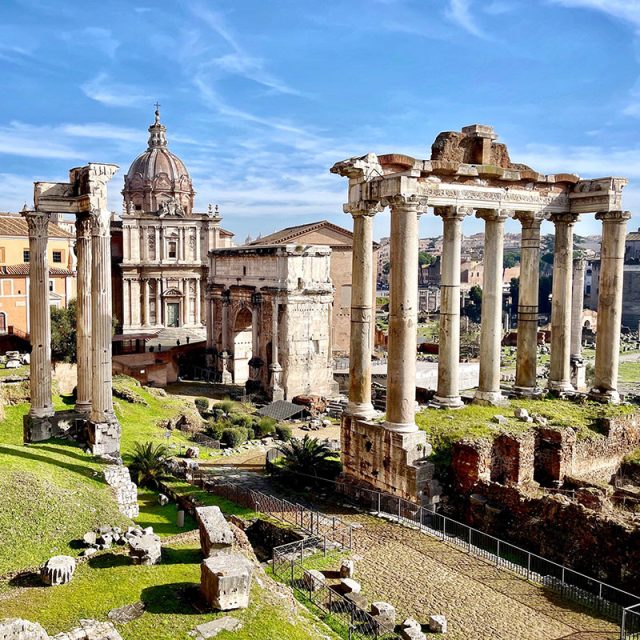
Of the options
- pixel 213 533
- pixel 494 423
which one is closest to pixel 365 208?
pixel 494 423

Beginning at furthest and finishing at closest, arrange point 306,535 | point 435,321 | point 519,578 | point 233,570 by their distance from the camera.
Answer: point 435,321, point 306,535, point 519,578, point 233,570

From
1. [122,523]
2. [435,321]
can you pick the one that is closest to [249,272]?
[122,523]

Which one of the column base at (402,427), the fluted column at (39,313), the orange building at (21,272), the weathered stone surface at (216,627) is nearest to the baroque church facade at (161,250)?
the orange building at (21,272)

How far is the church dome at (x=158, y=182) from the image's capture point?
55.5 metres

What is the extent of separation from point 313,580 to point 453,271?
10.4m

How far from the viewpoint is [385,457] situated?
1678cm

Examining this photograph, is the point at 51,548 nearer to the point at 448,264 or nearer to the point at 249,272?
the point at 448,264

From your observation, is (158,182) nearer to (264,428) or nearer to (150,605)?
(264,428)

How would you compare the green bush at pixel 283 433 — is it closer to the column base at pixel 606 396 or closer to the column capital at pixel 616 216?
the column base at pixel 606 396

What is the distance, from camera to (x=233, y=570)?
10523mm

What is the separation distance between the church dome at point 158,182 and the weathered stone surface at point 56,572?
147ft

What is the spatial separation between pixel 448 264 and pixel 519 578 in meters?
9.42

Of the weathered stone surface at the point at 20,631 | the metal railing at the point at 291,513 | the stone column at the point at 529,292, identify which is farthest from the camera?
the stone column at the point at 529,292

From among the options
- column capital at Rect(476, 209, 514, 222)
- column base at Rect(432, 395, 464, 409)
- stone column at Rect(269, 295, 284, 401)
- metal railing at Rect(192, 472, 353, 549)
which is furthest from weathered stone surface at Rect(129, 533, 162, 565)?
stone column at Rect(269, 295, 284, 401)
